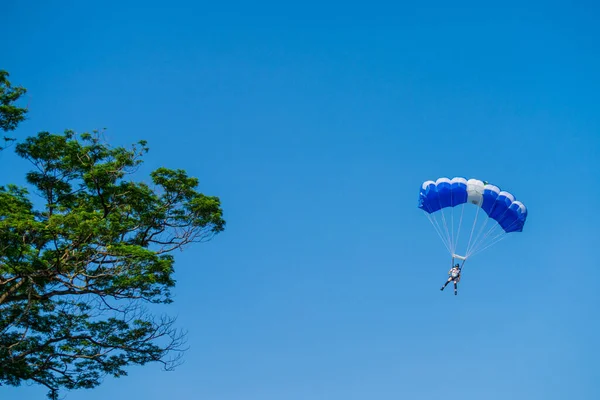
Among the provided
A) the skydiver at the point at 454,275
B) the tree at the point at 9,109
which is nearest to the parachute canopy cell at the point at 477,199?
the skydiver at the point at 454,275

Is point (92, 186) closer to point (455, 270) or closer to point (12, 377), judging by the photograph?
point (12, 377)

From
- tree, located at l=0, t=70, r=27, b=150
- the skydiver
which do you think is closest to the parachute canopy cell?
the skydiver

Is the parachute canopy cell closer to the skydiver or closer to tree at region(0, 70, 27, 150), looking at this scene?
Result: the skydiver

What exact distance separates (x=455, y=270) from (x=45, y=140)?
45.3 feet

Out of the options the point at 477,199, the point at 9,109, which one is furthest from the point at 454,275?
the point at 9,109

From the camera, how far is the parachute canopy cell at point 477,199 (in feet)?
71.7

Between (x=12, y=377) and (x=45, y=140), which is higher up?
(x=45, y=140)

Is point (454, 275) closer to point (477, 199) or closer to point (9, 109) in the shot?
point (477, 199)

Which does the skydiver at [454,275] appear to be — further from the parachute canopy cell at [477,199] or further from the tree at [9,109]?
the tree at [9,109]

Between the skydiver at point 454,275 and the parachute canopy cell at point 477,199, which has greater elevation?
the parachute canopy cell at point 477,199

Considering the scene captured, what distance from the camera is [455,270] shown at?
21.9 metres

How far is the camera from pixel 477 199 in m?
22.4

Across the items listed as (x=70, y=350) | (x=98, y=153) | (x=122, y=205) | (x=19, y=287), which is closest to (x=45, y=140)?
(x=98, y=153)

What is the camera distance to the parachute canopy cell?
861 inches
